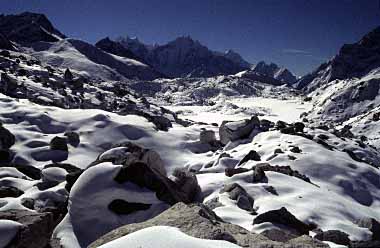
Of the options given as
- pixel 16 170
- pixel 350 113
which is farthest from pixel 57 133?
pixel 350 113

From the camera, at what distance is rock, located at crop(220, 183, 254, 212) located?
16312 mm

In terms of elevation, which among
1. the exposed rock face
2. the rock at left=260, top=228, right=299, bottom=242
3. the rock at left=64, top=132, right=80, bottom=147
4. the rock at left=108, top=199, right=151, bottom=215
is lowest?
the rock at left=64, top=132, right=80, bottom=147

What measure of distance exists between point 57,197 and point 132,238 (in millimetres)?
11164

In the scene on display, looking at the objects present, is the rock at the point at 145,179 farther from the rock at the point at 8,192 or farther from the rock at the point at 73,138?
the rock at the point at 73,138

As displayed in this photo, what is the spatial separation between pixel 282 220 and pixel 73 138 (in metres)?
25.1

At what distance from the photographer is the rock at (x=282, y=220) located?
13891 mm

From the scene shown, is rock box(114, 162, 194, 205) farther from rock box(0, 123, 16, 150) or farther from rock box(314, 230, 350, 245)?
A: rock box(0, 123, 16, 150)

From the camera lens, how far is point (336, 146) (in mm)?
34469

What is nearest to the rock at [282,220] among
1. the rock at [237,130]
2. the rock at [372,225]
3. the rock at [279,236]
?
the rock at [279,236]

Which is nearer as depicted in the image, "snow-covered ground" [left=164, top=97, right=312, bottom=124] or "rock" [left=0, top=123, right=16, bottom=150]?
"rock" [left=0, top=123, right=16, bottom=150]

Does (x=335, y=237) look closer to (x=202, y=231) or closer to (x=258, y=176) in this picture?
(x=202, y=231)

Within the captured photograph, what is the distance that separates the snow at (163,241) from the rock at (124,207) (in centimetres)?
596

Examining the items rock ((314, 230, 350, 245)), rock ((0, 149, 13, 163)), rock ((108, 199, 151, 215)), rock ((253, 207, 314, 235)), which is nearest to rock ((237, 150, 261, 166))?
rock ((253, 207, 314, 235))

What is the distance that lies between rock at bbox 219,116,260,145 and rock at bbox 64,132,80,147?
1405 centimetres
